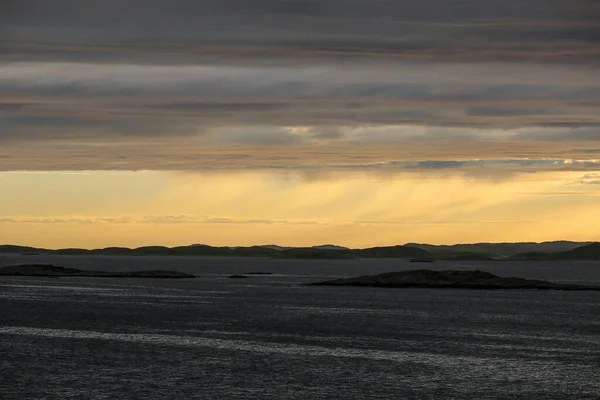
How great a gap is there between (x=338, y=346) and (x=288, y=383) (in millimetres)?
20740

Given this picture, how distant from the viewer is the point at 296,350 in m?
72.9

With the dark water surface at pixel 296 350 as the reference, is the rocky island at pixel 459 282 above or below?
above

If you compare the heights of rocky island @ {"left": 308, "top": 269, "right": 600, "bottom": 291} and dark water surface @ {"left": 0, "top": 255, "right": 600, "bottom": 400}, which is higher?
rocky island @ {"left": 308, "top": 269, "right": 600, "bottom": 291}

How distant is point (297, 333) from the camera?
8769cm

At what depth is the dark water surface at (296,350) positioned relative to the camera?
177 feet

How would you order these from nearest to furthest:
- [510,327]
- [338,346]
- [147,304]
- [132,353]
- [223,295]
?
[132,353], [338,346], [510,327], [147,304], [223,295]

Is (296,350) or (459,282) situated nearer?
(296,350)

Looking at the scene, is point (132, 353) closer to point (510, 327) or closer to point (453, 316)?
point (510, 327)

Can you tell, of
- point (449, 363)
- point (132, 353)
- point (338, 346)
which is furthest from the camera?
point (338, 346)

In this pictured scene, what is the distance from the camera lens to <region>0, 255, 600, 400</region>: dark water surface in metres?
53.9

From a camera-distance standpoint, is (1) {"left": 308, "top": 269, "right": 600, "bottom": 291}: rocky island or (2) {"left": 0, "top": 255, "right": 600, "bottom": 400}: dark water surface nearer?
(2) {"left": 0, "top": 255, "right": 600, "bottom": 400}: dark water surface

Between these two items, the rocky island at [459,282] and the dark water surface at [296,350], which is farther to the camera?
the rocky island at [459,282]

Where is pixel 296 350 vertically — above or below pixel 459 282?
below

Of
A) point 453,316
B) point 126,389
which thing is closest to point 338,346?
point 126,389
